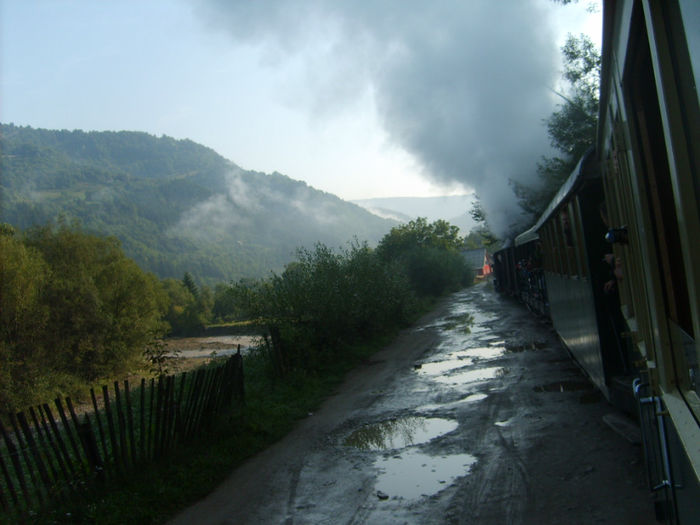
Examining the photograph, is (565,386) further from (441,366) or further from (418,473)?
(441,366)

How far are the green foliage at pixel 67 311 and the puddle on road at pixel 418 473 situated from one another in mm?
16258

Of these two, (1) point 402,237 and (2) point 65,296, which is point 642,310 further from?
(1) point 402,237

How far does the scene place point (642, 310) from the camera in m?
3.11

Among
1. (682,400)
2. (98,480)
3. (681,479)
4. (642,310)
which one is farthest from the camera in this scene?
(98,480)

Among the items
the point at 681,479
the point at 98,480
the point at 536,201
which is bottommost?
the point at 98,480

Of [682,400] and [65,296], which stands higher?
[65,296]

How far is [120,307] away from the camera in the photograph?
3331 centimetres

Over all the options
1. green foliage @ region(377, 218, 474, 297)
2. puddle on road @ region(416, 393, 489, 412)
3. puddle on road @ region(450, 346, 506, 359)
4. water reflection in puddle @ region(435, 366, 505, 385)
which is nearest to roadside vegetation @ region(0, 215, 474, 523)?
puddle on road @ region(416, 393, 489, 412)

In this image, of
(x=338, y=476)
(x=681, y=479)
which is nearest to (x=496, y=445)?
(x=338, y=476)

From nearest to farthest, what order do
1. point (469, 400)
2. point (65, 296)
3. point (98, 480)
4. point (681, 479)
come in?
point (681, 479) < point (98, 480) < point (469, 400) < point (65, 296)

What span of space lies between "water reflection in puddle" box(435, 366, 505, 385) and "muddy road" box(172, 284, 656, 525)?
0.03 metres

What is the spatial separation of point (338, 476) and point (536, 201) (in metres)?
25.7

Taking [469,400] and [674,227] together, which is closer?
[674,227]

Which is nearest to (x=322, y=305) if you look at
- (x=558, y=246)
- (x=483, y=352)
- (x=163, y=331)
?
(x=483, y=352)
